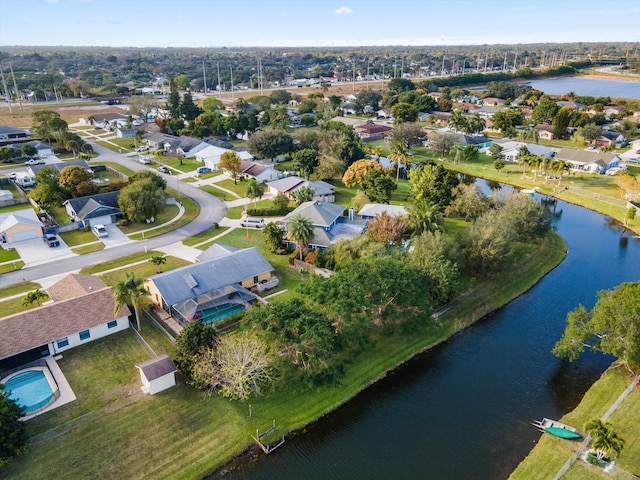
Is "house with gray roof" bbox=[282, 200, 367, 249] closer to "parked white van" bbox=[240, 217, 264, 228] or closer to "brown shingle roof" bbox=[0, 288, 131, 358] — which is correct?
"parked white van" bbox=[240, 217, 264, 228]

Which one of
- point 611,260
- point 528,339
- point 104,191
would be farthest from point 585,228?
point 104,191

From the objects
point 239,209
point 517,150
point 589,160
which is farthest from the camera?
point 517,150

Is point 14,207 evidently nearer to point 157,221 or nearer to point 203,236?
point 157,221

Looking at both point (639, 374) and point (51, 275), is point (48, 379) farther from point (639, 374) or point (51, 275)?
point (639, 374)

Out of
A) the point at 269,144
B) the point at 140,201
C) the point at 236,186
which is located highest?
the point at 269,144

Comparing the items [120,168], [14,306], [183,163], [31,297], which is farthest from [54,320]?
[183,163]

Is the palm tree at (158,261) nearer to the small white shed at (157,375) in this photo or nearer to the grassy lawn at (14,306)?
the grassy lawn at (14,306)
